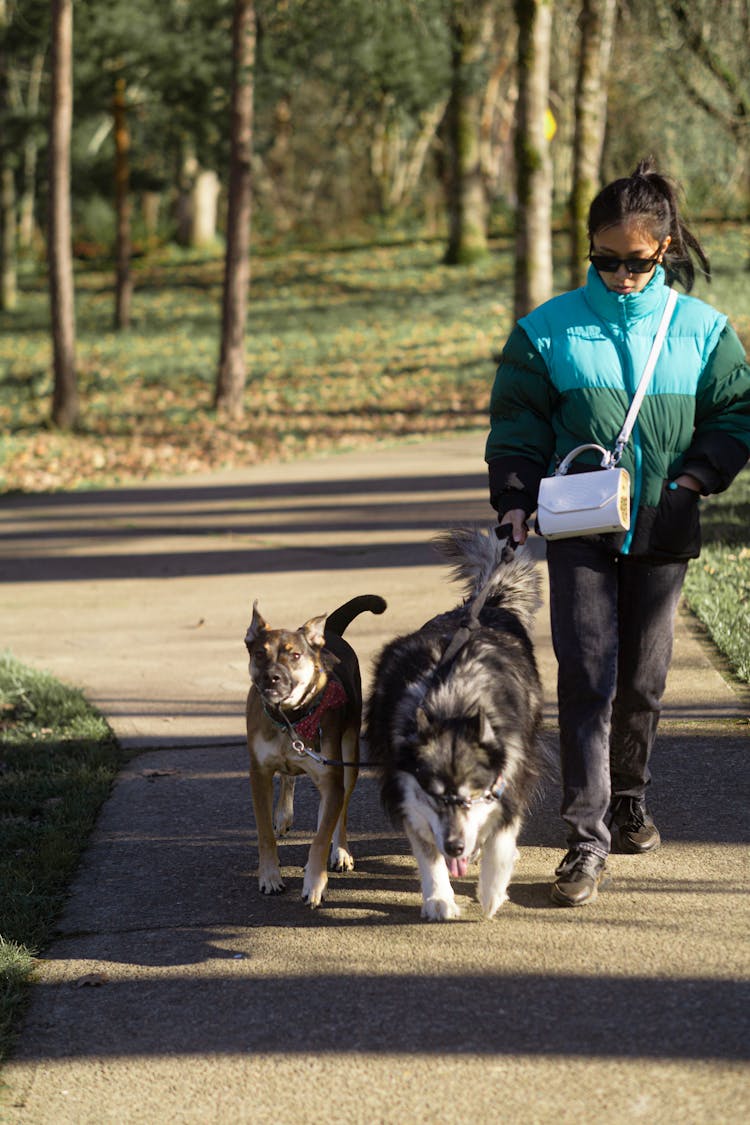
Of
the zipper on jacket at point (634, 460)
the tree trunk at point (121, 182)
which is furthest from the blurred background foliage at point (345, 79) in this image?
the zipper on jacket at point (634, 460)

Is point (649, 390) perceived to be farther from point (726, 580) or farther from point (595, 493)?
point (726, 580)

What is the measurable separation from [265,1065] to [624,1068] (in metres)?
0.99

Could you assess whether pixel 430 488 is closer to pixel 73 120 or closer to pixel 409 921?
pixel 409 921

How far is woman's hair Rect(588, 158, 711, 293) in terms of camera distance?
4.40 m

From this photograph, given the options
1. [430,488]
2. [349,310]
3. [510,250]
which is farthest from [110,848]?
[510,250]

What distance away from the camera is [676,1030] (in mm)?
3695

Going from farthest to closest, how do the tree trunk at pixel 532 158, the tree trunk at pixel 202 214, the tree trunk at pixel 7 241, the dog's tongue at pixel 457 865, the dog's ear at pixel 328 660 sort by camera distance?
the tree trunk at pixel 202 214, the tree trunk at pixel 7 241, the tree trunk at pixel 532 158, the dog's ear at pixel 328 660, the dog's tongue at pixel 457 865

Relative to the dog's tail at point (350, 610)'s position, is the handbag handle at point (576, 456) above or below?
above

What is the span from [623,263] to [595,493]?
2.59ft

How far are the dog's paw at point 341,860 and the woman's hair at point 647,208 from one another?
247 centimetres

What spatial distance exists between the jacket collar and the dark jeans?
778mm

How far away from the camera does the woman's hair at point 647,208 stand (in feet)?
14.4

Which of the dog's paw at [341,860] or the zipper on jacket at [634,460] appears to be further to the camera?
the dog's paw at [341,860]

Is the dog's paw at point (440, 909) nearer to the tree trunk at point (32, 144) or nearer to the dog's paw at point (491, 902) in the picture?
the dog's paw at point (491, 902)
